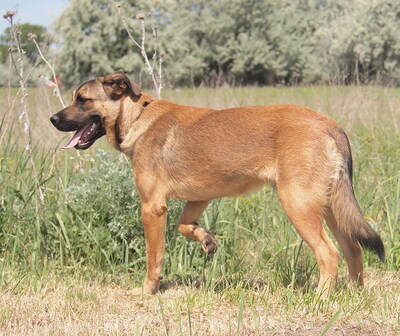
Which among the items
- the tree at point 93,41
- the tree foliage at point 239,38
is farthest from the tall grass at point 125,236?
the tree at point 93,41

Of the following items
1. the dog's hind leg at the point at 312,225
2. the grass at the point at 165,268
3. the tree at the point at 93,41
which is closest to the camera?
the grass at the point at 165,268

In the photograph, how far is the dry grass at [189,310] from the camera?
356 centimetres

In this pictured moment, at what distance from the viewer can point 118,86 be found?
4613 mm

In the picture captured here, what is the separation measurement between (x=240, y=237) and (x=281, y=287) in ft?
3.32

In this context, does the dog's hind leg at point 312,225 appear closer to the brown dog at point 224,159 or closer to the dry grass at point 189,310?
the brown dog at point 224,159

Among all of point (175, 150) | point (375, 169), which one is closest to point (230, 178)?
point (175, 150)

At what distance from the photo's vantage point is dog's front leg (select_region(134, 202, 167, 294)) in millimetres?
4443

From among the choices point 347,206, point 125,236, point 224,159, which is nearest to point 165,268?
point 125,236

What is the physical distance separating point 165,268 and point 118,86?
5.28 feet

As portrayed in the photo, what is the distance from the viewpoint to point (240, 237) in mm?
5410

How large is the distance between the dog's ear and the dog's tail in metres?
1.59

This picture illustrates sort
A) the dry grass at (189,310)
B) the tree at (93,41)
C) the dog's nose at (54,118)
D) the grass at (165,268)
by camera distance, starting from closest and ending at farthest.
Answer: the dry grass at (189,310) < the grass at (165,268) < the dog's nose at (54,118) < the tree at (93,41)

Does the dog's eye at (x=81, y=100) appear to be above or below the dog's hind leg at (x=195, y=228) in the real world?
above

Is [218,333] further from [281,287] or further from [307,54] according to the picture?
[307,54]
